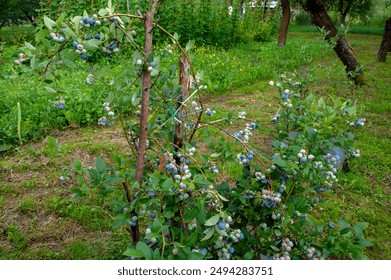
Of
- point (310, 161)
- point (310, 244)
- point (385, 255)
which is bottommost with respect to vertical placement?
point (385, 255)

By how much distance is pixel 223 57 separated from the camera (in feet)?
26.3

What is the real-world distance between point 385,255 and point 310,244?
1150mm

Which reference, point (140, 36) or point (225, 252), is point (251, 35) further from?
point (225, 252)

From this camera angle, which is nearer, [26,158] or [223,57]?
[26,158]

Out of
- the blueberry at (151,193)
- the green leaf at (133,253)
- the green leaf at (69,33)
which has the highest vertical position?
the green leaf at (69,33)

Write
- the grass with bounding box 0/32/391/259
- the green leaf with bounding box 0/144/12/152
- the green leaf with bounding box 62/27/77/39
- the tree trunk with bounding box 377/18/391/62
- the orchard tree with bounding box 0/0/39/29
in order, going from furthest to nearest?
the orchard tree with bounding box 0/0/39/29 < the tree trunk with bounding box 377/18/391/62 < the green leaf with bounding box 0/144/12/152 < the grass with bounding box 0/32/391/259 < the green leaf with bounding box 62/27/77/39

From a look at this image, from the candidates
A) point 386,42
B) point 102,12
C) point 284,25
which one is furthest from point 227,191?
point 284,25

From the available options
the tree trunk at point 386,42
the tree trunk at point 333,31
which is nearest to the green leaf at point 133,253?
the tree trunk at point 333,31

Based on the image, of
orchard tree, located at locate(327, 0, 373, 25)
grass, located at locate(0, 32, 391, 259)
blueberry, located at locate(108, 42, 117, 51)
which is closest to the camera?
blueberry, located at locate(108, 42, 117, 51)

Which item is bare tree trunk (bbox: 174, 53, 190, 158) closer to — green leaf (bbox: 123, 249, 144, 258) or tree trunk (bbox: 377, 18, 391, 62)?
green leaf (bbox: 123, 249, 144, 258)

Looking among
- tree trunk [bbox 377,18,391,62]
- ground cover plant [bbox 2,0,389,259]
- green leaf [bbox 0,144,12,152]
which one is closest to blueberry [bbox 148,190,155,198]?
ground cover plant [bbox 2,0,389,259]

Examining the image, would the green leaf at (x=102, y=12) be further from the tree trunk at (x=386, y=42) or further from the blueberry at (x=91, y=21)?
the tree trunk at (x=386, y=42)

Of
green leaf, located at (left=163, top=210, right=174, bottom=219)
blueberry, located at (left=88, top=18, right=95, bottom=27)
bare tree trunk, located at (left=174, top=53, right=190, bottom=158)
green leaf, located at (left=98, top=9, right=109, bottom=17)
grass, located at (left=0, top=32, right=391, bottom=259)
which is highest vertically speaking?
green leaf, located at (left=98, top=9, right=109, bottom=17)
